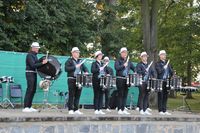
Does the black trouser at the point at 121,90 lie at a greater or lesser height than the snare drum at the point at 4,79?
lesser

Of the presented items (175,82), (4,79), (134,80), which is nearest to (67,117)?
(134,80)

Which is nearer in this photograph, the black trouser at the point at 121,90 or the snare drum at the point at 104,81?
the snare drum at the point at 104,81

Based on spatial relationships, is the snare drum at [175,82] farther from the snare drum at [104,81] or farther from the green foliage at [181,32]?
the green foliage at [181,32]

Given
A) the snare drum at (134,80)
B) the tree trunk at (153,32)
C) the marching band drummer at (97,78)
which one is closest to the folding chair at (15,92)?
the marching band drummer at (97,78)

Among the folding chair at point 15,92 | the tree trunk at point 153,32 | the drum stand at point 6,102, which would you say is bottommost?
the drum stand at point 6,102

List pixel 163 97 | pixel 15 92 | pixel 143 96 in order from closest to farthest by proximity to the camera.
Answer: pixel 143 96, pixel 163 97, pixel 15 92

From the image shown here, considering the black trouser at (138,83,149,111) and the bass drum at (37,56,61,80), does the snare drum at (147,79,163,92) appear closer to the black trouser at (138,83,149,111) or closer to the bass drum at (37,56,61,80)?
the black trouser at (138,83,149,111)

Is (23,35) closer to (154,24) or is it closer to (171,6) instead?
(154,24)

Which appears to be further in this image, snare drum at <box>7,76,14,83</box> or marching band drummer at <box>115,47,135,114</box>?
snare drum at <box>7,76,14,83</box>

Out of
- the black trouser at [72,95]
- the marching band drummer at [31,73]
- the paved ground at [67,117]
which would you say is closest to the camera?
the paved ground at [67,117]

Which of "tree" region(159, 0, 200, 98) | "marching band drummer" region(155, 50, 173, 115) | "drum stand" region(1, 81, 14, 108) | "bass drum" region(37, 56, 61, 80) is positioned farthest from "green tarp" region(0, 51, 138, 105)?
"tree" region(159, 0, 200, 98)

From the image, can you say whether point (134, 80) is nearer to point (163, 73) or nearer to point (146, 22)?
point (163, 73)

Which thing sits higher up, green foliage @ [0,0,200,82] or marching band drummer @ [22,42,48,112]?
green foliage @ [0,0,200,82]

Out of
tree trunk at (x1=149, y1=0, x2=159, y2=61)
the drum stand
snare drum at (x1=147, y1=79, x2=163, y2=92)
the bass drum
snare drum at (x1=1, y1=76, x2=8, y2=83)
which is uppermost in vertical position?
tree trunk at (x1=149, y1=0, x2=159, y2=61)
